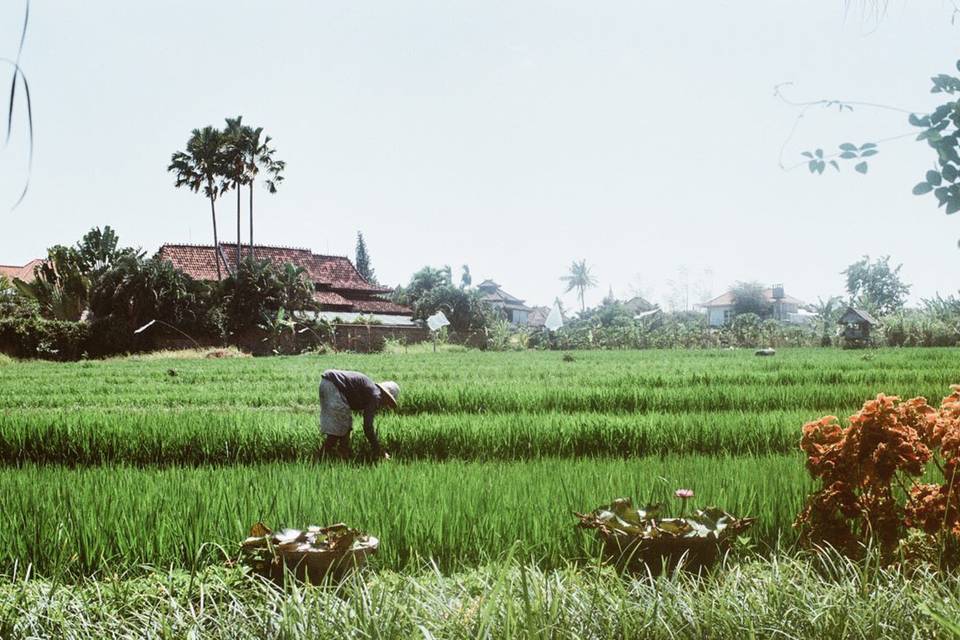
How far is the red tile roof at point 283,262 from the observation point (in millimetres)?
20453

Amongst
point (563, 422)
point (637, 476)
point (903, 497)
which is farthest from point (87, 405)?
point (903, 497)

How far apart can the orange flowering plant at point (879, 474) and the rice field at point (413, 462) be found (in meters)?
0.21

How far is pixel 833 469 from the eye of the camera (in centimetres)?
Answer: 261

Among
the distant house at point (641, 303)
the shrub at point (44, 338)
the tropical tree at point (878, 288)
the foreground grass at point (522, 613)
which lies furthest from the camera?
the distant house at point (641, 303)

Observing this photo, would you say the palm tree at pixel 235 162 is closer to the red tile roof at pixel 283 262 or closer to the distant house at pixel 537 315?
the red tile roof at pixel 283 262

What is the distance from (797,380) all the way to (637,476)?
22.1ft

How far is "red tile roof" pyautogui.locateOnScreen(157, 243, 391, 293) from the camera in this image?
20.5 metres

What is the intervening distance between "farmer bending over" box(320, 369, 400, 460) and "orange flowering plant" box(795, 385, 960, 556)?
109 inches

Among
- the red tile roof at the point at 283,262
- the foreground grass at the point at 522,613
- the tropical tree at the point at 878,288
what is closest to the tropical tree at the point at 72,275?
the red tile roof at the point at 283,262

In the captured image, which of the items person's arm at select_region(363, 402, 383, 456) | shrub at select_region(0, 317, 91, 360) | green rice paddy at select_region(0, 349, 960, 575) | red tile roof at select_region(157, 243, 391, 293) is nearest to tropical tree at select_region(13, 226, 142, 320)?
shrub at select_region(0, 317, 91, 360)

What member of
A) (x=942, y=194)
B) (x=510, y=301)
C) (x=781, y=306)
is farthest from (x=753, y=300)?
(x=942, y=194)

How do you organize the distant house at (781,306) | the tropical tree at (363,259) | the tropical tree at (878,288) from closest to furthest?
the tropical tree at (878,288) < the distant house at (781,306) < the tropical tree at (363,259)

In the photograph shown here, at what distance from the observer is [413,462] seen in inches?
190

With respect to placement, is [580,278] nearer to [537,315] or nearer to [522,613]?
[537,315]
